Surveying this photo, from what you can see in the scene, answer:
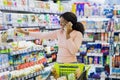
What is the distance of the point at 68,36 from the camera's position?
3715 millimetres

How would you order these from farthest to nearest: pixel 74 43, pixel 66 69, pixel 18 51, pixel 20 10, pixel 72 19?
pixel 20 10, pixel 18 51, pixel 72 19, pixel 74 43, pixel 66 69

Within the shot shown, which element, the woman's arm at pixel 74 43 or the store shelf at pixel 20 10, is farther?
the store shelf at pixel 20 10

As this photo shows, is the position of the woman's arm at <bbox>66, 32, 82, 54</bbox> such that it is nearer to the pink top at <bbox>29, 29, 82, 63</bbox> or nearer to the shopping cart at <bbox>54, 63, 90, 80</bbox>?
the pink top at <bbox>29, 29, 82, 63</bbox>

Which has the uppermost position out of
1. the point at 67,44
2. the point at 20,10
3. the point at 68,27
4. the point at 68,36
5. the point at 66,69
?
the point at 20,10

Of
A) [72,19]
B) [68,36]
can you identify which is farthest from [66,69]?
[72,19]

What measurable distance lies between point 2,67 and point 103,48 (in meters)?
3.46

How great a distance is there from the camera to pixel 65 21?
12.2 ft

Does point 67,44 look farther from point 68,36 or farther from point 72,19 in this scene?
point 72,19

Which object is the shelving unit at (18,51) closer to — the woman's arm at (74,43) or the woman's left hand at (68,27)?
the woman's arm at (74,43)

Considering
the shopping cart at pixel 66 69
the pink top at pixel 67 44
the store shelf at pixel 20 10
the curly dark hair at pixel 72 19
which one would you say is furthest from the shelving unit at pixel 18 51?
the curly dark hair at pixel 72 19

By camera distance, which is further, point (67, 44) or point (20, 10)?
point (20, 10)

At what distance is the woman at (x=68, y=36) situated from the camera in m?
3.64

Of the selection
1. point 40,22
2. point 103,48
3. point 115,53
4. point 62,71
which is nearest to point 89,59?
point 103,48

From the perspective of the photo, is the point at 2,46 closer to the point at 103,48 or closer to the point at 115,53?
the point at 115,53
